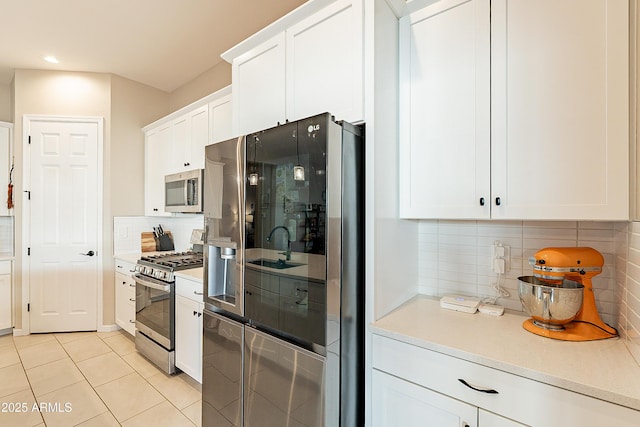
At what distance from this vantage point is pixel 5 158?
3.56 meters

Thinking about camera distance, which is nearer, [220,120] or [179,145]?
[220,120]

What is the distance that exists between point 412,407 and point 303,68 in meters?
1.72

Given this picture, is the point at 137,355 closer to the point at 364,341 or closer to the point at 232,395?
the point at 232,395

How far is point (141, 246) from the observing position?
3.82 m

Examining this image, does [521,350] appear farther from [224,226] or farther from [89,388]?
[89,388]

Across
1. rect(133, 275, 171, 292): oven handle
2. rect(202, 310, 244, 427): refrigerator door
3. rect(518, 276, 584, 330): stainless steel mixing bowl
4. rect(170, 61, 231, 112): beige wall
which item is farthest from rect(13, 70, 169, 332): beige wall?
rect(518, 276, 584, 330): stainless steel mixing bowl

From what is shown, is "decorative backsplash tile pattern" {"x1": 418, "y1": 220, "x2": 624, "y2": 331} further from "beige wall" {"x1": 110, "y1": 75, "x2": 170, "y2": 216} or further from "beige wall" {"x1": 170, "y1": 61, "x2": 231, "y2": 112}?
"beige wall" {"x1": 110, "y1": 75, "x2": 170, "y2": 216}

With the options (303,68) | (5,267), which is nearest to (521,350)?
(303,68)

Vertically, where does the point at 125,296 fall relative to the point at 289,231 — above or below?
below

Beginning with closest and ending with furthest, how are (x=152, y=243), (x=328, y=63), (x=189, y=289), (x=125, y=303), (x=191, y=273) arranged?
(x=328, y=63)
(x=189, y=289)
(x=191, y=273)
(x=125, y=303)
(x=152, y=243)

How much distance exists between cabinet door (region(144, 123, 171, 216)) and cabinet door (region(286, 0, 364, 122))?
8.10 feet

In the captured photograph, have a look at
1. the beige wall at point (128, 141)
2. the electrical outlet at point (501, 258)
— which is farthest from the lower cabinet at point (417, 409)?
the beige wall at point (128, 141)

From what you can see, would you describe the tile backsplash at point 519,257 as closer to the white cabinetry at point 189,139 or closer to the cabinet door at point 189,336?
the cabinet door at point 189,336

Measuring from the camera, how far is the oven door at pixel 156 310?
8.27ft
